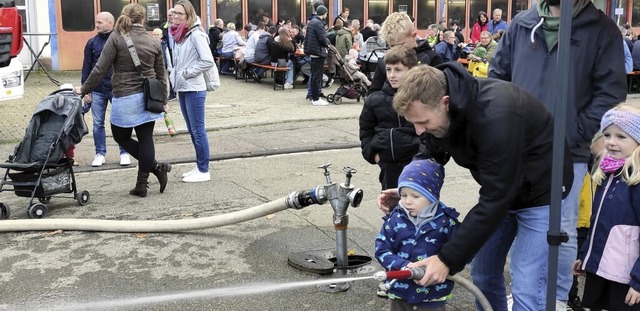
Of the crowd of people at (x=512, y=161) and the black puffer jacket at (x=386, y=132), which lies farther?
the black puffer jacket at (x=386, y=132)

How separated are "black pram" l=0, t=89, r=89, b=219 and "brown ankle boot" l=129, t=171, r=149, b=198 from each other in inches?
20.2

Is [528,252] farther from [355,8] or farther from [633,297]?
[355,8]

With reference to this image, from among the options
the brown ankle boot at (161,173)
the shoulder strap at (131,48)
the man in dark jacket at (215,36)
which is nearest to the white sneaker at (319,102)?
the man in dark jacket at (215,36)

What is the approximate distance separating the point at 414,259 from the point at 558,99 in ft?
3.27

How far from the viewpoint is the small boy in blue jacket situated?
3.39 meters

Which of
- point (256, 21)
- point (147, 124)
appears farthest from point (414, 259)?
point (256, 21)

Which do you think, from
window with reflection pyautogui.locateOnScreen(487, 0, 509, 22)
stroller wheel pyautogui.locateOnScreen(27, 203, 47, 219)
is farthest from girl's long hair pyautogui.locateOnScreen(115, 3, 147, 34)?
window with reflection pyautogui.locateOnScreen(487, 0, 509, 22)

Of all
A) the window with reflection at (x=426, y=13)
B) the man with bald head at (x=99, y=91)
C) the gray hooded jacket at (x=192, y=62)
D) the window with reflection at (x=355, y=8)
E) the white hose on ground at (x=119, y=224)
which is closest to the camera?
the white hose on ground at (x=119, y=224)

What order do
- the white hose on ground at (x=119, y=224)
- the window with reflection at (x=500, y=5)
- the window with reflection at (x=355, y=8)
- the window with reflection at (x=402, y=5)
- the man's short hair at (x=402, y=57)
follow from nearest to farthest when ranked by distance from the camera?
the man's short hair at (x=402, y=57), the white hose on ground at (x=119, y=224), the window with reflection at (x=355, y=8), the window with reflection at (x=402, y=5), the window with reflection at (x=500, y=5)

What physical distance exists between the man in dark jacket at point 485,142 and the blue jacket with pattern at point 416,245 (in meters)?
0.30

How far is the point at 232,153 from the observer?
9531mm

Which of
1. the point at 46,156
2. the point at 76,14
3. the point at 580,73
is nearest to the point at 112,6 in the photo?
the point at 76,14

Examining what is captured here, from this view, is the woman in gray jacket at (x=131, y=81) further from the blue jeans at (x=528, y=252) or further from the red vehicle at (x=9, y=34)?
the blue jeans at (x=528, y=252)

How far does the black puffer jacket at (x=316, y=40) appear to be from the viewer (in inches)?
575
